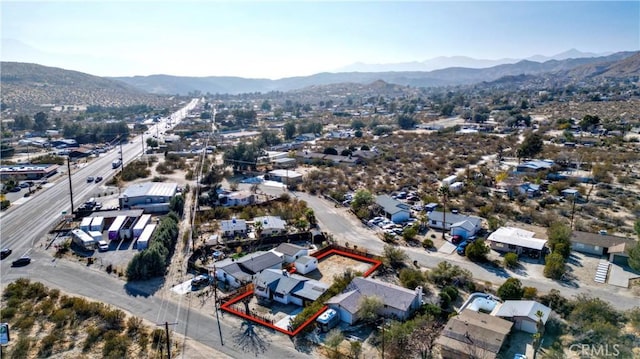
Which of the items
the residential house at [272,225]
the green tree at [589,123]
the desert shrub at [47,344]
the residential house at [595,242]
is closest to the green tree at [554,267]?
the residential house at [595,242]

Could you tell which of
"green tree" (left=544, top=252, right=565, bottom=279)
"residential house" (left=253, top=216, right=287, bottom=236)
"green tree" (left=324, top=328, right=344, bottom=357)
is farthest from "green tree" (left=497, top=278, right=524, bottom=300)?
"residential house" (left=253, top=216, right=287, bottom=236)

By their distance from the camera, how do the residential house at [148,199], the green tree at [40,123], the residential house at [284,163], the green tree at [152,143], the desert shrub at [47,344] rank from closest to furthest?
the desert shrub at [47,344] → the residential house at [148,199] → the residential house at [284,163] → the green tree at [152,143] → the green tree at [40,123]

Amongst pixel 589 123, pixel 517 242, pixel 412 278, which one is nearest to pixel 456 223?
pixel 517 242

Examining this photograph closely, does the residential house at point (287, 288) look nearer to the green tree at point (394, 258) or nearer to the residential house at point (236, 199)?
the green tree at point (394, 258)

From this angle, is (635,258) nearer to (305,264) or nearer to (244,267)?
(305,264)

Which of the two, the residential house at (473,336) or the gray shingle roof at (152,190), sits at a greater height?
the gray shingle roof at (152,190)

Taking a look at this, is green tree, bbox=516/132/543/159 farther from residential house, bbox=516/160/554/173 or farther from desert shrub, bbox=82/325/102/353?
desert shrub, bbox=82/325/102/353
